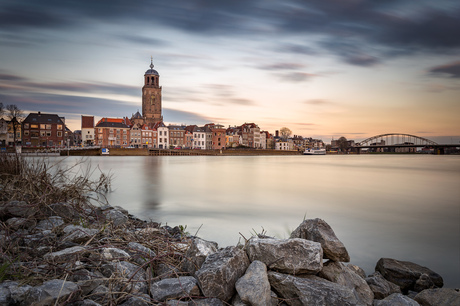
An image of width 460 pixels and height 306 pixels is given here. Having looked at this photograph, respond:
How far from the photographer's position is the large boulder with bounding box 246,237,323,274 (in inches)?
128

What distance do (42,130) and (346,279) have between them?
10569 cm

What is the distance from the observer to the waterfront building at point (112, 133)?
10269 centimetres

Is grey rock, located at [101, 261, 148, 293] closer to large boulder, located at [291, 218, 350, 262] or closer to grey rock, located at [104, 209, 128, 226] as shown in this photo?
large boulder, located at [291, 218, 350, 262]

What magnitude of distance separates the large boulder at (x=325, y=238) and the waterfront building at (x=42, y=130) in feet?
332

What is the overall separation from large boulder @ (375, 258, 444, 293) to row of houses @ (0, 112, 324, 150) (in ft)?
317

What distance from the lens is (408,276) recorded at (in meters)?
5.25

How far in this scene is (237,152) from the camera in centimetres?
10744

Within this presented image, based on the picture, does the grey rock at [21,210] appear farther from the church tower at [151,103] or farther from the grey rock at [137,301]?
the church tower at [151,103]

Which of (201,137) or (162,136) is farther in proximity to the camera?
(201,137)

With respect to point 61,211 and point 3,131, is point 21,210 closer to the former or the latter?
point 61,211

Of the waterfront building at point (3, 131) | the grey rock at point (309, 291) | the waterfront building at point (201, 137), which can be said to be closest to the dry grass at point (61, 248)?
the grey rock at point (309, 291)

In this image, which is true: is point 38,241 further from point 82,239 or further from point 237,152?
point 237,152

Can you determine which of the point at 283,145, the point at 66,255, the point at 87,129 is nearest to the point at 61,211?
the point at 66,255

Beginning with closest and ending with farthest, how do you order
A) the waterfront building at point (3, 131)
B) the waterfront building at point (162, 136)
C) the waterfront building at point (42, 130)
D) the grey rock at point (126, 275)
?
the grey rock at point (126, 275) < the waterfront building at point (3, 131) < the waterfront building at point (42, 130) < the waterfront building at point (162, 136)
